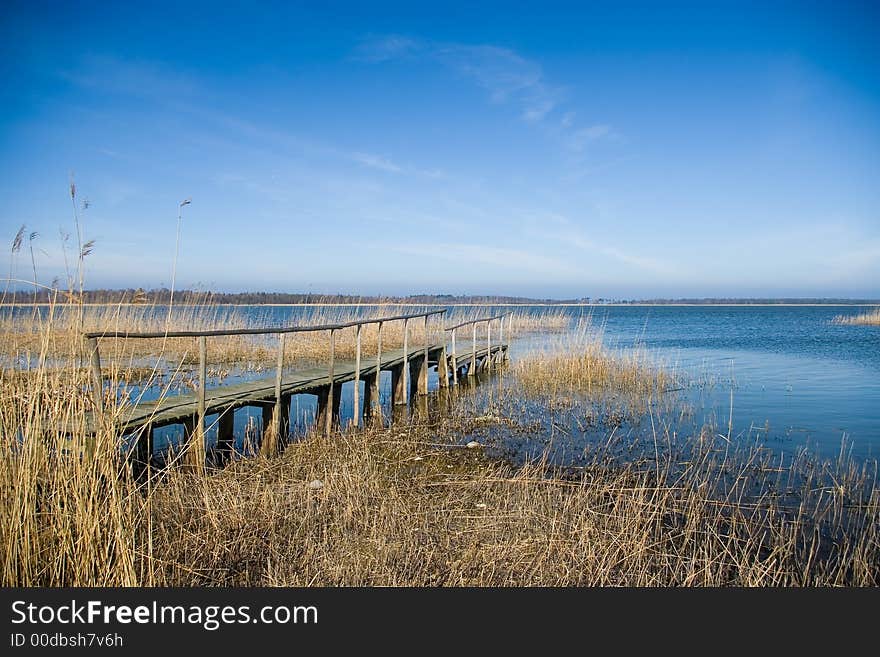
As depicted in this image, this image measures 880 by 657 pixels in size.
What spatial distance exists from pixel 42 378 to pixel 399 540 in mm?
2604

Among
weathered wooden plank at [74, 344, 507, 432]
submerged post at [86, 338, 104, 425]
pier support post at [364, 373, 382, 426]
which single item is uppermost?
submerged post at [86, 338, 104, 425]

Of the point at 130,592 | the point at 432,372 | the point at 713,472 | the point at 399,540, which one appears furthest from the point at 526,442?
the point at 432,372

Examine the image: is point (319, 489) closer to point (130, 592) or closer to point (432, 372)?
point (130, 592)

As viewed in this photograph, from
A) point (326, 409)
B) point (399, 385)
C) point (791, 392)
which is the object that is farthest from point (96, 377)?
point (791, 392)

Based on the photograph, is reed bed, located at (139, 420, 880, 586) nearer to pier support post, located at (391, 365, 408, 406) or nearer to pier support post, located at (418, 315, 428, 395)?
pier support post, located at (391, 365, 408, 406)

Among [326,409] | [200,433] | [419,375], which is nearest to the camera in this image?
[200,433]

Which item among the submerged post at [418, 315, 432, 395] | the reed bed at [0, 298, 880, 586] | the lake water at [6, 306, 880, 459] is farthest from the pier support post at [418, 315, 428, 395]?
the reed bed at [0, 298, 880, 586]

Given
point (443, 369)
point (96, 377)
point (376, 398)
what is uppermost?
point (96, 377)

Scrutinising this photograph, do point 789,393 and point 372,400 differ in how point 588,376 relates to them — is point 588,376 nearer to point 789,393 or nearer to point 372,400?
point 789,393

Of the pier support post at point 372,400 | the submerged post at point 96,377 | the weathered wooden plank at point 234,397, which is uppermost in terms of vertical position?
the submerged post at point 96,377

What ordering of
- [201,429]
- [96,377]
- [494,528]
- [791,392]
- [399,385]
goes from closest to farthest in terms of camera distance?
[96,377], [494,528], [201,429], [399,385], [791,392]

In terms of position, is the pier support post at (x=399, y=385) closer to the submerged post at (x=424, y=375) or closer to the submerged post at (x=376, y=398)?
the submerged post at (x=424, y=375)

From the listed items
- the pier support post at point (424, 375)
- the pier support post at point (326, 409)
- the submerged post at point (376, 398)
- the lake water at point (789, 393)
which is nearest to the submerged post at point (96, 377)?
the pier support post at point (326, 409)

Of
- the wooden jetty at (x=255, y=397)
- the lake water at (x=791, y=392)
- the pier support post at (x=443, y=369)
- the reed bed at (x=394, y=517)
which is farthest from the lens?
the pier support post at (x=443, y=369)
